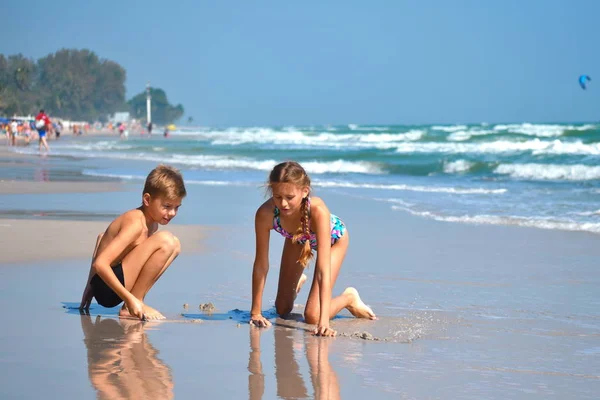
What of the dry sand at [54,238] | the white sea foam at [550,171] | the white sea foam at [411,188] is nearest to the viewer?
the dry sand at [54,238]

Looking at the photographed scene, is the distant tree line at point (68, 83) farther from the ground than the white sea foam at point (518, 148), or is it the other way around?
the distant tree line at point (68, 83)

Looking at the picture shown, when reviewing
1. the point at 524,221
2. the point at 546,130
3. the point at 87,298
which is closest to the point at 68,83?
the point at 546,130

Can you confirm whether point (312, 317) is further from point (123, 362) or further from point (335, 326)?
point (123, 362)

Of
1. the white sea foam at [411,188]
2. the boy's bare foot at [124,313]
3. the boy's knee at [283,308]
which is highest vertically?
the white sea foam at [411,188]

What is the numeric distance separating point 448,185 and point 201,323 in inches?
520

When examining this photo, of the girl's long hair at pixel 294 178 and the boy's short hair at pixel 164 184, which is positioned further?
the boy's short hair at pixel 164 184

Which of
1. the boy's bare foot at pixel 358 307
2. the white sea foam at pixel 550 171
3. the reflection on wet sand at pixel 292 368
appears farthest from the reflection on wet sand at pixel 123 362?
the white sea foam at pixel 550 171

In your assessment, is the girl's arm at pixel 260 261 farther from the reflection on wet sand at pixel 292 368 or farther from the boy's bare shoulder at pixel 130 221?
the boy's bare shoulder at pixel 130 221

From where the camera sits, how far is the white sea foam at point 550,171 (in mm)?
20172

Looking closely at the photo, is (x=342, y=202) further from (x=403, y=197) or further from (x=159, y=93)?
(x=159, y=93)

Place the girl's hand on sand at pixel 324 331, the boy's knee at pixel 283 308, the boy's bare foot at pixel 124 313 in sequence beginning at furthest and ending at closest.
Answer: the boy's knee at pixel 283 308, the boy's bare foot at pixel 124 313, the girl's hand on sand at pixel 324 331

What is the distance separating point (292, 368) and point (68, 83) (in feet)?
418

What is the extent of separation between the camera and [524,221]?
962cm

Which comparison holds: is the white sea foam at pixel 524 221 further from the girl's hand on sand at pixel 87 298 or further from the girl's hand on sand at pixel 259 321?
the girl's hand on sand at pixel 87 298
